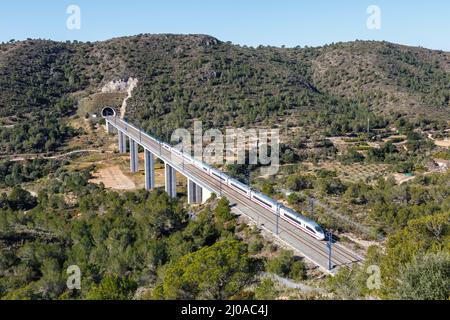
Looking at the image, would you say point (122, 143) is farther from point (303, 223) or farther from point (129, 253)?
point (303, 223)

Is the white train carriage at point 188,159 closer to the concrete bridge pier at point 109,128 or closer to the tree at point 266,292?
the tree at point 266,292

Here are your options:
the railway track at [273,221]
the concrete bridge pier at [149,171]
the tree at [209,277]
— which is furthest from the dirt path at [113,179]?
the tree at [209,277]

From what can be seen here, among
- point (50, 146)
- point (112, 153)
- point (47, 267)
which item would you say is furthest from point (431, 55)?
point (47, 267)

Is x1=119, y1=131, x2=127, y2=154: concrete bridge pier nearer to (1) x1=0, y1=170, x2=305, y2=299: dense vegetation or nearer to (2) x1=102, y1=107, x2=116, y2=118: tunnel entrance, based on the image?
(2) x1=102, y1=107, x2=116, y2=118: tunnel entrance

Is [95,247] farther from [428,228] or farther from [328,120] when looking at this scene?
[328,120]

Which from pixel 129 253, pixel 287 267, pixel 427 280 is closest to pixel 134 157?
pixel 129 253

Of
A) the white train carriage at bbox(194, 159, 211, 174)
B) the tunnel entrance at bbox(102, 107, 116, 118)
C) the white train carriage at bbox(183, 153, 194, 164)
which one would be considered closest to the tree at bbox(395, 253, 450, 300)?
the white train carriage at bbox(194, 159, 211, 174)
